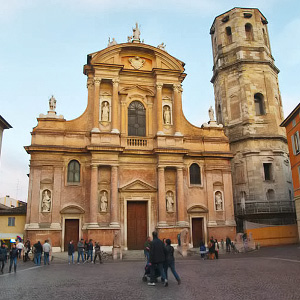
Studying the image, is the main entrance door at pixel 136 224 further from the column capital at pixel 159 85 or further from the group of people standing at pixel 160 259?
the group of people standing at pixel 160 259

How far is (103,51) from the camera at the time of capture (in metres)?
26.2

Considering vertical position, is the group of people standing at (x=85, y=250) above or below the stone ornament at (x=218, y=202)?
below

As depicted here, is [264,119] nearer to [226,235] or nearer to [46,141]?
[226,235]

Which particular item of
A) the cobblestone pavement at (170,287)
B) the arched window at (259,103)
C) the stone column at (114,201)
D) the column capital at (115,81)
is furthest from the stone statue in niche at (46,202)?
the arched window at (259,103)

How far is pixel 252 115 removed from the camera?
30.2 meters

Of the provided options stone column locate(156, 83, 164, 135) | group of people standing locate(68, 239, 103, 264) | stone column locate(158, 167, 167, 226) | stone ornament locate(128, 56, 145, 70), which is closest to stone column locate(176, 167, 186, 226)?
stone column locate(158, 167, 167, 226)

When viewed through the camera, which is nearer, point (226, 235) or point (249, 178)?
point (226, 235)

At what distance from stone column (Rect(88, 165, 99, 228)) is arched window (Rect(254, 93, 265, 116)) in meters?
16.5

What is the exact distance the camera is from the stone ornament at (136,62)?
27375mm

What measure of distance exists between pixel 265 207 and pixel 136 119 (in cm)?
1324

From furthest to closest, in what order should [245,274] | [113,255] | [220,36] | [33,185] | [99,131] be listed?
[220,36] < [99,131] < [33,185] < [113,255] < [245,274]

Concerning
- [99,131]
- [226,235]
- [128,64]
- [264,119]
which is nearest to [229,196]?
[226,235]

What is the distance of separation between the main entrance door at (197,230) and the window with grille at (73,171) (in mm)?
9357

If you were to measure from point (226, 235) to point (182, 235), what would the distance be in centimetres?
523
